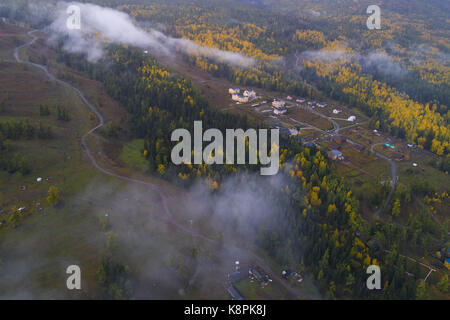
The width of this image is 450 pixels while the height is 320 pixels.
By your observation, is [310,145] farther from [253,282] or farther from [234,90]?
[253,282]

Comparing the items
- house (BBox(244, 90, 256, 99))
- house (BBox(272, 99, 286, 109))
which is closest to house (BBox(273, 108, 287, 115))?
house (BBox(272, 99, 286, 109))

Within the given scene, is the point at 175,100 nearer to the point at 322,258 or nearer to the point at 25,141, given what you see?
the point at 25,141

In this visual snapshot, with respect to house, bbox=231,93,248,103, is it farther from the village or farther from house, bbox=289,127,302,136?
the village

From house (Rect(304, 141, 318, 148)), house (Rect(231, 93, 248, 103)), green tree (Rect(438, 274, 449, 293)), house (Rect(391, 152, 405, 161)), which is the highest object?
house (Rect(231, 93, 248, 103))

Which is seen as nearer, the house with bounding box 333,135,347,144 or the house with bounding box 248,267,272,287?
the house with bounding box 248,267,272,287

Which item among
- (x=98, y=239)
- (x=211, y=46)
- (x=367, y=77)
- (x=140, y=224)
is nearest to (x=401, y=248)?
(x=140, y=224)

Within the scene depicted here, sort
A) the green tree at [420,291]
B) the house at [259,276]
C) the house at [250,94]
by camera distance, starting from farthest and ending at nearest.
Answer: the house at [250,94]
the house at [259,276]
the green tree at [420,291]

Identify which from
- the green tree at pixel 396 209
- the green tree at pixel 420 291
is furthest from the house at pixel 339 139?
the green tree at pixel 420 291

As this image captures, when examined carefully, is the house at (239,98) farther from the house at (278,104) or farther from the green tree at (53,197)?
the green tree at (53,197)

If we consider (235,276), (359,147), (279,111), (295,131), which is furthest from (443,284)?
(279,111)
